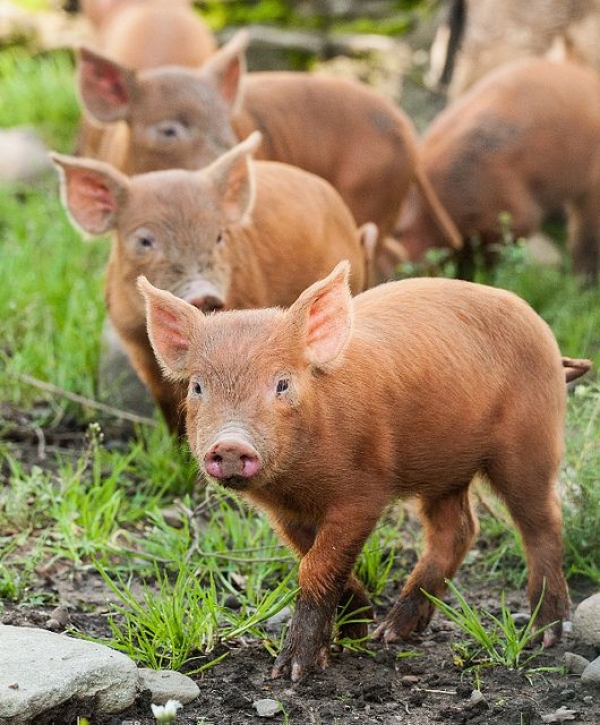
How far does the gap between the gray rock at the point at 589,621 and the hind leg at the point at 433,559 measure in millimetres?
453

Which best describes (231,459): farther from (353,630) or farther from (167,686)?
(353,630)

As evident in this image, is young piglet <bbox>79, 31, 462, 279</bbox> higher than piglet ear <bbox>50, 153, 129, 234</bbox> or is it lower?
lower

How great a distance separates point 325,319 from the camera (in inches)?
155

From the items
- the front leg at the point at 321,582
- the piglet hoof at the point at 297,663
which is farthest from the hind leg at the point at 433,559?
the front leg at the point at 321,582

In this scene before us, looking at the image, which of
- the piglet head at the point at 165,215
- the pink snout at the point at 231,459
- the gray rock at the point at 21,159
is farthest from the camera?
the gray rock at the point at 21,159

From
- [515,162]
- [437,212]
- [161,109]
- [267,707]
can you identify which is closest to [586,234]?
[515,162]

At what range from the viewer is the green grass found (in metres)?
4.31

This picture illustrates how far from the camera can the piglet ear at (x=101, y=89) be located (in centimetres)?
757

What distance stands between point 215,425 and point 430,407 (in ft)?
2.61

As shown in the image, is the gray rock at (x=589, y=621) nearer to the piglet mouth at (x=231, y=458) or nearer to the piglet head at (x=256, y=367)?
the piglet head at (x=256, y=367)

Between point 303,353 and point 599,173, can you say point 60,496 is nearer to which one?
point 303,353

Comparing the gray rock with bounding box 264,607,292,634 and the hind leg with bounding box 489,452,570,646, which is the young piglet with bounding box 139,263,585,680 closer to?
the hind leg with bounding box 489,452,570,646

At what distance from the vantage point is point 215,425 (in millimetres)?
3676

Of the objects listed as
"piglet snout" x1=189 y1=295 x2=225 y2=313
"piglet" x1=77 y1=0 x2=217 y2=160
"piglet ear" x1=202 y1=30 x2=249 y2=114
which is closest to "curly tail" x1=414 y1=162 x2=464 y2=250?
"piglet ear" x1=202 y1=30 x2=249 y2=114
